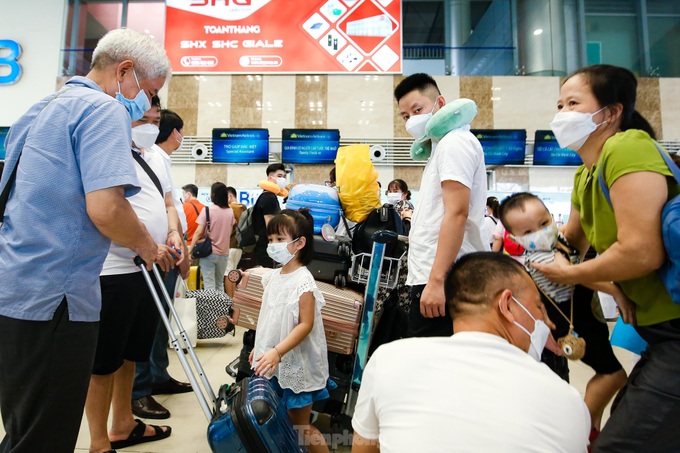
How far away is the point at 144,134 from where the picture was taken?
7.27 feet

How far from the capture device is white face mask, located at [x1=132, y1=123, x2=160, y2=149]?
220 cm

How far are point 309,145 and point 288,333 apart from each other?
6896mm

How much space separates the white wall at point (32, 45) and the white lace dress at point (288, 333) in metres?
10.4

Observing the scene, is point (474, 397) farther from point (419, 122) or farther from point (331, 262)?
point (331, 262)

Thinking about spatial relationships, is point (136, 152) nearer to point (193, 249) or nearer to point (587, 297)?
point (587, 297)

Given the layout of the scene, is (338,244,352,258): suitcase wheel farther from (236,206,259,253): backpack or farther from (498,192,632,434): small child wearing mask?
(236,206,259,253): backpack

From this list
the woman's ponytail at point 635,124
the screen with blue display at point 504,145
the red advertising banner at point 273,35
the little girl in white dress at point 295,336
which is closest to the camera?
the woman's ponytail at point 635,124

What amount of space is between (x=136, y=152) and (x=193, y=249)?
2864 millimetres

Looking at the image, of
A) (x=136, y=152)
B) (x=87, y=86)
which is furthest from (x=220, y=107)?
(x=87, y=86)

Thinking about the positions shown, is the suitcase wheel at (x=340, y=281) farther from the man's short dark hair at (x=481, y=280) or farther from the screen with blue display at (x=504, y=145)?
the screen with blue display at (x=504, y=145)

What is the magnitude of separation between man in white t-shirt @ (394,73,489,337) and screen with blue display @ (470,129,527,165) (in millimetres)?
6876

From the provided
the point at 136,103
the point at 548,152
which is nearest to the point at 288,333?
the point at 136,103

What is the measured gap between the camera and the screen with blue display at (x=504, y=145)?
8336 millimetres

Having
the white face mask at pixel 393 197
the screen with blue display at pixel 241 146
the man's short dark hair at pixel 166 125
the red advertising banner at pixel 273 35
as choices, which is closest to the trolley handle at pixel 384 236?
the man's short dark hair at pixel 166 125
